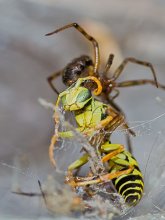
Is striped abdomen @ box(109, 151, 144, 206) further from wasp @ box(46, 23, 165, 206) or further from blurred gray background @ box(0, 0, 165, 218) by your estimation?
blurred gray background @ box(0, 0, 165, 218)

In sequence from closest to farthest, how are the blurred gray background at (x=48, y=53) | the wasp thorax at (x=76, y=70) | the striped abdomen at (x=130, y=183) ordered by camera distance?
the striped abdomen at (x=130, y=183)
the wasp thorax at (x=76, y=70)
the blurred gray background at (x=48, y=53)

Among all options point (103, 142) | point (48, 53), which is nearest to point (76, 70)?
point (103, 142)

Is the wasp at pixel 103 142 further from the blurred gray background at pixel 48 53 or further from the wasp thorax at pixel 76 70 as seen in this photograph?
the blurred gray background at pixel 48 53

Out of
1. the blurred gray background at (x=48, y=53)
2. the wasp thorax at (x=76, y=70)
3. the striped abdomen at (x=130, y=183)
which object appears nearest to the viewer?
the striped abdomen at (x=130, y=183)

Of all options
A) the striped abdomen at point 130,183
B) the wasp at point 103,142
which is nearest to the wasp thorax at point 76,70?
the wasp at point 103,142

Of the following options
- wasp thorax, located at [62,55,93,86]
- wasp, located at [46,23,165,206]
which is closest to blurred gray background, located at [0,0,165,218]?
wasp thorax, located at [62,55,93,86]

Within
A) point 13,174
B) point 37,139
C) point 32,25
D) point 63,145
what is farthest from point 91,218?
point 32,25

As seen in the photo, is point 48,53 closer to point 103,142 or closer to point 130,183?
point 103,142
